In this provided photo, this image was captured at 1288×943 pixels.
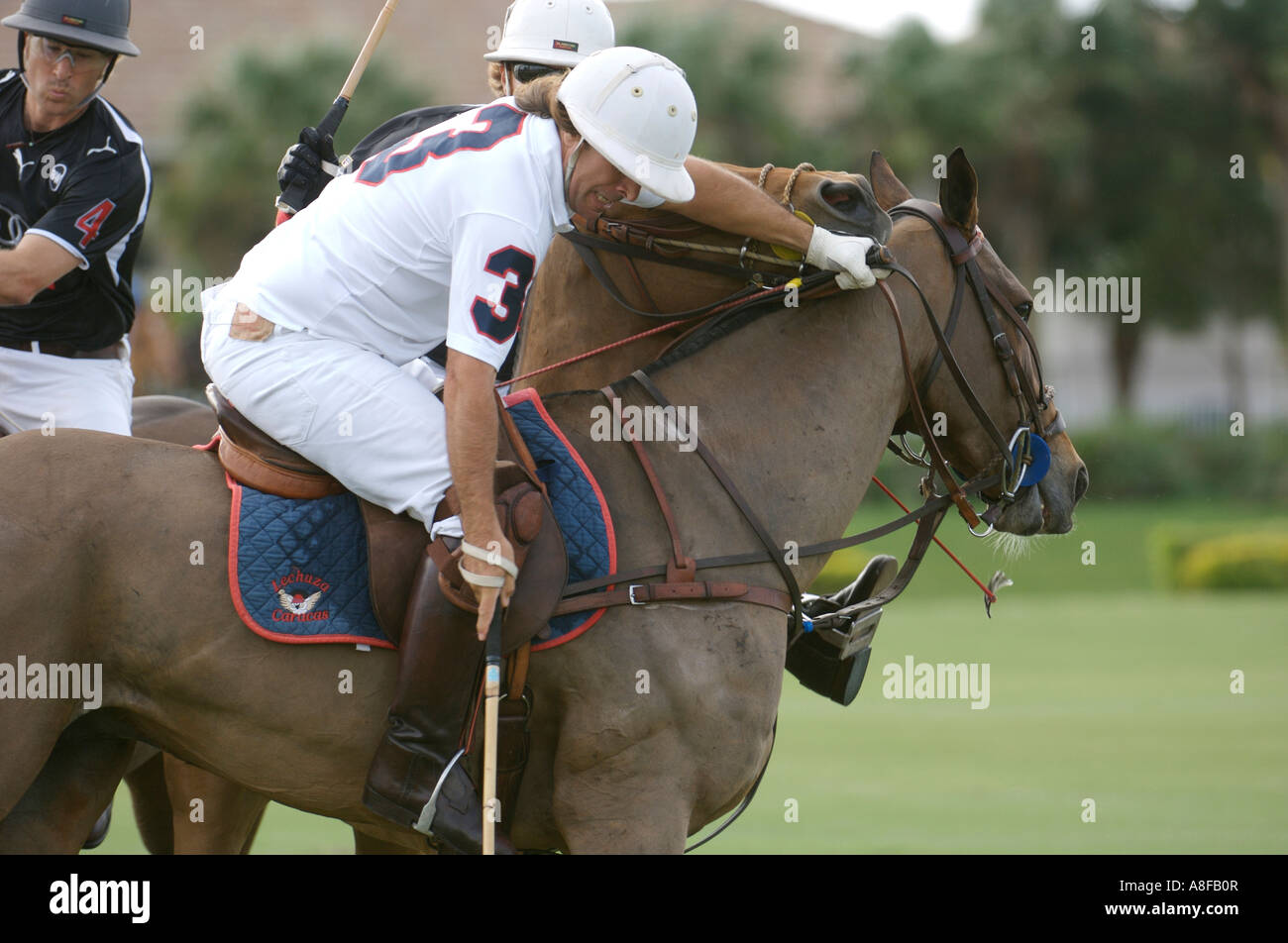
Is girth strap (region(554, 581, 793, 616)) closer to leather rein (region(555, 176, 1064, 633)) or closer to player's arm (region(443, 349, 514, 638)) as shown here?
leather rein (region(555, 176, 1064, 633))

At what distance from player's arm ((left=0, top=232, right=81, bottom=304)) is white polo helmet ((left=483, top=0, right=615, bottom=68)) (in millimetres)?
1528

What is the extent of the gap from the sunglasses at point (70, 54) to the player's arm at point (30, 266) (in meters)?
0.55

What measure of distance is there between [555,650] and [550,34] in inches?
89.4

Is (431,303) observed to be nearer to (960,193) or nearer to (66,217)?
(66,217)

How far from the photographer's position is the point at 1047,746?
1108 centimetres

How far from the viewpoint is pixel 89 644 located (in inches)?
139

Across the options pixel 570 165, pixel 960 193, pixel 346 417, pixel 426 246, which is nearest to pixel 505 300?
pixel 426 246

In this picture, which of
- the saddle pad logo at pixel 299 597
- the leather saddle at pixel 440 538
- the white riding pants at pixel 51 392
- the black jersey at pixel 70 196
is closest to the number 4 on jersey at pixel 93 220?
the black jersey at pixel 70 196

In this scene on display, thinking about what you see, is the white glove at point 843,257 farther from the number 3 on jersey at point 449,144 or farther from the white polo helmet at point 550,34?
the white polo helmet at point 550,34

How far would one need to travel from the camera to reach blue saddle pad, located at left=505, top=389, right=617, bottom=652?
374 centimetres

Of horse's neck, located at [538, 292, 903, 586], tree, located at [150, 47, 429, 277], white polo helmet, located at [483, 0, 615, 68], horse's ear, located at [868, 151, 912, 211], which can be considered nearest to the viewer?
horse's neck, located at [538, 292, 903, 586]

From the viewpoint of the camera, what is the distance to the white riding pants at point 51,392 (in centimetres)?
481

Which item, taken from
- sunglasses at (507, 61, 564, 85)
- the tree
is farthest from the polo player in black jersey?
the tree

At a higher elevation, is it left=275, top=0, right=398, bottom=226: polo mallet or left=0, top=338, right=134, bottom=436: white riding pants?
left=275, top=0, right=398, bottom=226: polo mallet
